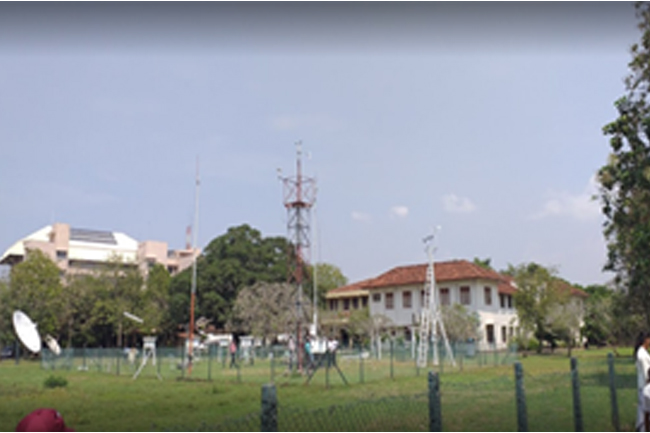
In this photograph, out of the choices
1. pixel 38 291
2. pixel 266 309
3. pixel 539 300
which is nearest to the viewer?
pixel 539 300

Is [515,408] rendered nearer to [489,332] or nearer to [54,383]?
[54,383]

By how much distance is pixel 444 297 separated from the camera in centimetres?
4612

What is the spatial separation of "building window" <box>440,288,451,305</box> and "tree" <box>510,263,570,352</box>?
6900mm

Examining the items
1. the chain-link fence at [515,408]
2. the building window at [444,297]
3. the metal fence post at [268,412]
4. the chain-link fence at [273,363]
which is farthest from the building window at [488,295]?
the metal fence post at [268,412]

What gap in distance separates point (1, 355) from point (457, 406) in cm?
4974

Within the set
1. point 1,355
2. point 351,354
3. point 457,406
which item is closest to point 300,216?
point 351,354

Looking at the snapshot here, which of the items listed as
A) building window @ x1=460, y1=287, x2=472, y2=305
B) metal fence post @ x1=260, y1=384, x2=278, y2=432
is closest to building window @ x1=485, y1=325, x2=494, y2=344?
building window @ x1=460, y1=287, x2=472, y2=305

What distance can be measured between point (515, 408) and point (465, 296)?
35405 millimetres

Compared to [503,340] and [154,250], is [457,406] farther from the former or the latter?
[154,250]

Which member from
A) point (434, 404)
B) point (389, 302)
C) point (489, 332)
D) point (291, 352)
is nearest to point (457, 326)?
point (489, 332)

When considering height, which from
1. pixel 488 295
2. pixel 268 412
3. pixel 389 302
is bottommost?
pixel 268 412

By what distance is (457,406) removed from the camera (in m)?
10.9

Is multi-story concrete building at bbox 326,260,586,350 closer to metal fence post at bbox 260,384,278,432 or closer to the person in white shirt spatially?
the person in white shirt

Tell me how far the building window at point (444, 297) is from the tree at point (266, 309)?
9.72 m
